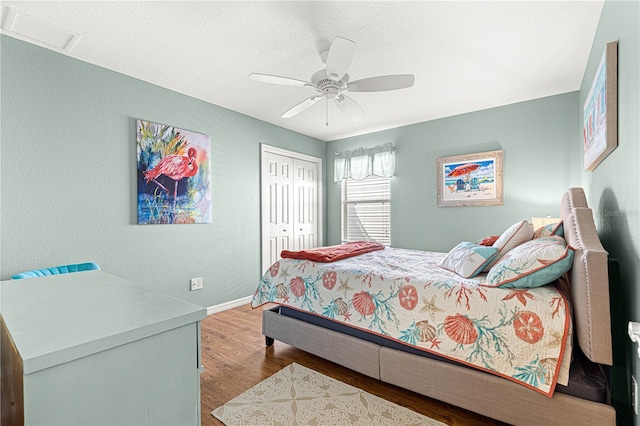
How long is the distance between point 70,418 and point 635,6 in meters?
2.40

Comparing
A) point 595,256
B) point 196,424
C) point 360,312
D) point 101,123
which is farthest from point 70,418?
point 101,123

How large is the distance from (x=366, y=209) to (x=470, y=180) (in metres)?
1.58

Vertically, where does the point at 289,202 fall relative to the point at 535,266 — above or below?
above

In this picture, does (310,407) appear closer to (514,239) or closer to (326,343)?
(326,343)

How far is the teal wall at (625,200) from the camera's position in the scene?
1.33 metres

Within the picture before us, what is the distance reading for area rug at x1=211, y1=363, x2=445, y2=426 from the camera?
171 centimetres

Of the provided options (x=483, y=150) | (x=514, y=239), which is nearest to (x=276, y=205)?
(x=483, y=150)

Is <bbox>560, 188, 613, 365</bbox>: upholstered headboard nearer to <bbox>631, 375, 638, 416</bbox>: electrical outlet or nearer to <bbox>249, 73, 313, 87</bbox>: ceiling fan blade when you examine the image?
<bbox>631, 375, 638, 416</bbox>: electrical outlet

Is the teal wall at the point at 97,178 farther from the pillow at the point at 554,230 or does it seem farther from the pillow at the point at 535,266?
the pillow at the point at 554,230

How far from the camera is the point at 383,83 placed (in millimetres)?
2354

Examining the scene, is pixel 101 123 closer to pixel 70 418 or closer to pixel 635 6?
pixel 70 418

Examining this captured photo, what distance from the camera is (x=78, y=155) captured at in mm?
2588

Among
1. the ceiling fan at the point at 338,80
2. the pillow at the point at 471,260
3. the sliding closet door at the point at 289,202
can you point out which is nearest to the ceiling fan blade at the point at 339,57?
the ceiling fan at the point at 338,80

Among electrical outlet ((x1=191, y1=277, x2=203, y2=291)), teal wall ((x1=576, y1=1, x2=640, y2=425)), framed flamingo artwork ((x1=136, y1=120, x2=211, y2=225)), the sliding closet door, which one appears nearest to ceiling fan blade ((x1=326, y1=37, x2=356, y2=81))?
teal wall ((x1=576, y1=1, x2=640, y2=425))
